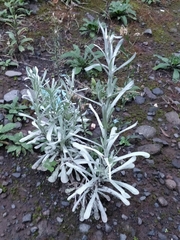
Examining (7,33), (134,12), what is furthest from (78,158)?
(134,12)

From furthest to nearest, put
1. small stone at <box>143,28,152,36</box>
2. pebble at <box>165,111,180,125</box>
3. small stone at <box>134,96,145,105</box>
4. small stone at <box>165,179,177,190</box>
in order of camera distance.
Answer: small stone at <box>143,28,152,36</box> → small stone at <box>134,96,145,105</box> → pebble at <box>165,111,180,125</box> → small stone at <box>165,179,177,190</box>

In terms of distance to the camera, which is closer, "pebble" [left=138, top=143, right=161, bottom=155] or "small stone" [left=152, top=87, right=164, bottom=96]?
"pebble" [left=138, top=143, right=161, bottom=155]

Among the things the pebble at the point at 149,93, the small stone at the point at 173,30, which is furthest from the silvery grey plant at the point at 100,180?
the small stone at the point at 173,30

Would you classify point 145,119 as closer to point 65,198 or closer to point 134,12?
point 65,198

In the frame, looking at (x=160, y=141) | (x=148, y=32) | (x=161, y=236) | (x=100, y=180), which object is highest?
(x=148, y=32)

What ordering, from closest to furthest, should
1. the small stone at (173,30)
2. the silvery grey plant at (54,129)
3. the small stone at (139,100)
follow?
the silvery grey plant at (54,129)
the small stone at (139,100)
the small stone at (173,30)

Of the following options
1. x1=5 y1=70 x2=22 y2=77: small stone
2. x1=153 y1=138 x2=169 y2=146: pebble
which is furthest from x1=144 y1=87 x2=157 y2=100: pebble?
x1=5 y1=70 x2=22 y2=77: small stone

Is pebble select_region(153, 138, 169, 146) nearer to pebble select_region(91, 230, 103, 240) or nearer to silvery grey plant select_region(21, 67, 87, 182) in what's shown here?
silvery grey plant select_region(21, 67, 87, 182)

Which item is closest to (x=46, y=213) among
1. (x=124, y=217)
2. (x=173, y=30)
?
(x=124, y=217)

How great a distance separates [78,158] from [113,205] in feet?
1.14

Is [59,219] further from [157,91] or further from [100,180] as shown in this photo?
[157,91]

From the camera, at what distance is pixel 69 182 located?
6.68ft

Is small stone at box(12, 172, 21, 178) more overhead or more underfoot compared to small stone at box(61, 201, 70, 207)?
more overhead

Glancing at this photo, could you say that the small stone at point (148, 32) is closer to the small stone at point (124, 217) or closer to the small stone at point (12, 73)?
the small stone at point (12, 73)
